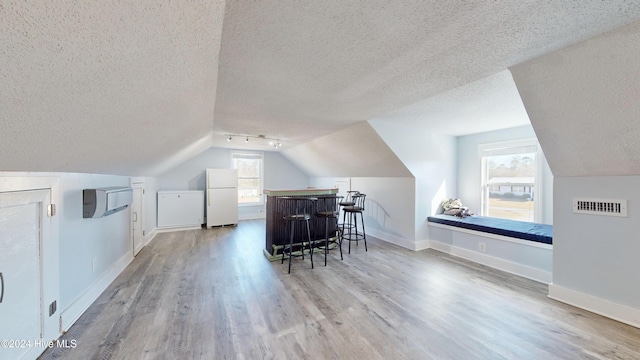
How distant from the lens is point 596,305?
217 cm

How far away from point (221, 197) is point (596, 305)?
254 inches

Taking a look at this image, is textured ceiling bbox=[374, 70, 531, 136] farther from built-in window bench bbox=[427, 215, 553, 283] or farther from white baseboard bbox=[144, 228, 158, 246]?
white baseboard bbox=[144, 228, 158, 246]

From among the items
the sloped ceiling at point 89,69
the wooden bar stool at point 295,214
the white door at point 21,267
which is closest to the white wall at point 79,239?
the white door at point 21,267

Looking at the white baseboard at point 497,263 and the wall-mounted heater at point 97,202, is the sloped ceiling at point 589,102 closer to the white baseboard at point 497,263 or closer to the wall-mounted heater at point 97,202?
the white baseboard at point 497,263

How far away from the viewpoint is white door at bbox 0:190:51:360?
4.46ft

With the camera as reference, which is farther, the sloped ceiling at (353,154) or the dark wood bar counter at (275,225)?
the sloped ceiling at (353,154)

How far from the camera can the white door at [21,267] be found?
1.36 m

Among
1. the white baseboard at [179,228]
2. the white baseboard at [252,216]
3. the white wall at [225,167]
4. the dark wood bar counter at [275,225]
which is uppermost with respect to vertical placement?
the white wall at [225,167]

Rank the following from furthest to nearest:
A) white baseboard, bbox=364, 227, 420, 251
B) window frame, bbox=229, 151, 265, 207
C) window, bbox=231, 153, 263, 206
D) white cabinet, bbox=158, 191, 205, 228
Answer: window, bbox=231, 153, 263, 206 < window frame, bbox=229, 151, 265, 207 < white cabinet, bbox=158, 191, 205, 228 < white baseboard, bbox=364, 227, 420, 251

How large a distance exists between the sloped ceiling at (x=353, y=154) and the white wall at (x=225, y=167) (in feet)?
3.97

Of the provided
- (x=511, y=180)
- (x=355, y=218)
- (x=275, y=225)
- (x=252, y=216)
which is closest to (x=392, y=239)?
(x=355, y=218)

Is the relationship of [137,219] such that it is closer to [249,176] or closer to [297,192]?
[297,192]

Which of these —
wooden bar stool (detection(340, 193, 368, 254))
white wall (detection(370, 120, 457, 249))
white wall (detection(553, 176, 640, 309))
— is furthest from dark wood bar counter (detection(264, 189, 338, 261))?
white wall (detection(553, 176, 640, 309))

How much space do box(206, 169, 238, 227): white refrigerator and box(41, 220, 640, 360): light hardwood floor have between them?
2.55m
